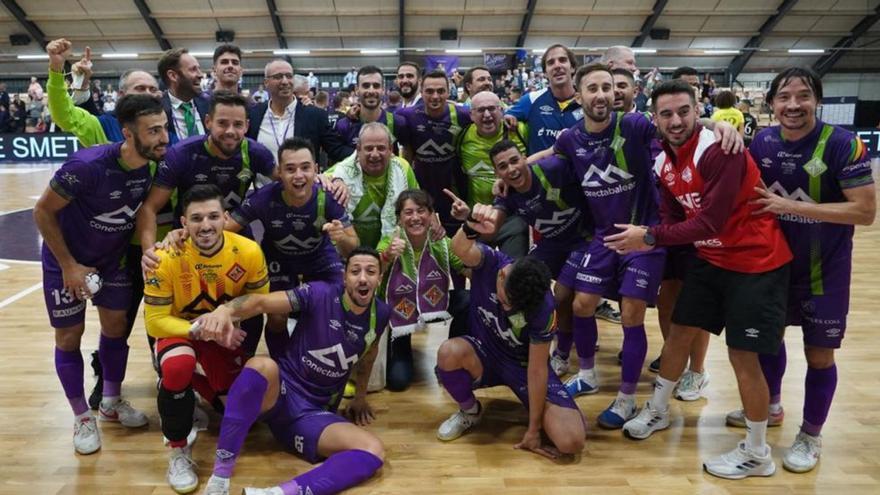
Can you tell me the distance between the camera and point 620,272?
4039 mm

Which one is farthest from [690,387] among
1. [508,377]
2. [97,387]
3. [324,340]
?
[97,387]

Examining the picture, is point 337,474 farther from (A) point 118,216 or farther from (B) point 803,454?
(B) point 803,454

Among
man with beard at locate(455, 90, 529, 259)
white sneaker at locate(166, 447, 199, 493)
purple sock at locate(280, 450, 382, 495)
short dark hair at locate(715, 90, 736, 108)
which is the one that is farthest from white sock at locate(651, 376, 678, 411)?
short dark hair at locate(715, 90, 736, 108)

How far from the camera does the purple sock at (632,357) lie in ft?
12.8

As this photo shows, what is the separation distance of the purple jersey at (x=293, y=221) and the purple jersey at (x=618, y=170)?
156 cm

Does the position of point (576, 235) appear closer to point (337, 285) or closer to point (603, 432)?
point (603, 432)

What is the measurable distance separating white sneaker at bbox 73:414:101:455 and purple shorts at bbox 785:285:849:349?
12.5ft

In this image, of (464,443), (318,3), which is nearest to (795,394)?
(464,443)

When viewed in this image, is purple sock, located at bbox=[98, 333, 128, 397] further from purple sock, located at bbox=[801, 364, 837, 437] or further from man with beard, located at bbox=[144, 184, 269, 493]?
purple sock, located at bbox=[801, 364, 837, 437]

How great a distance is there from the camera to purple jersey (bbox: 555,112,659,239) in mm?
3982

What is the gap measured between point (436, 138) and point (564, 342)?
1890mm

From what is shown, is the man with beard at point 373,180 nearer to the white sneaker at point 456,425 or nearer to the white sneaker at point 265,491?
A: the white sneaker at point 456,425

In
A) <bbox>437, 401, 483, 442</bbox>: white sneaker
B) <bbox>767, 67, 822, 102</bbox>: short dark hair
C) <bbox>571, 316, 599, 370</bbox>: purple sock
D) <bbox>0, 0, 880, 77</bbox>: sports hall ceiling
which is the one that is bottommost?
<bbox>437, 401, 483, 442</bbox>: white sneaker

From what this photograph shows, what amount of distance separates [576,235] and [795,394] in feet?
5.81
